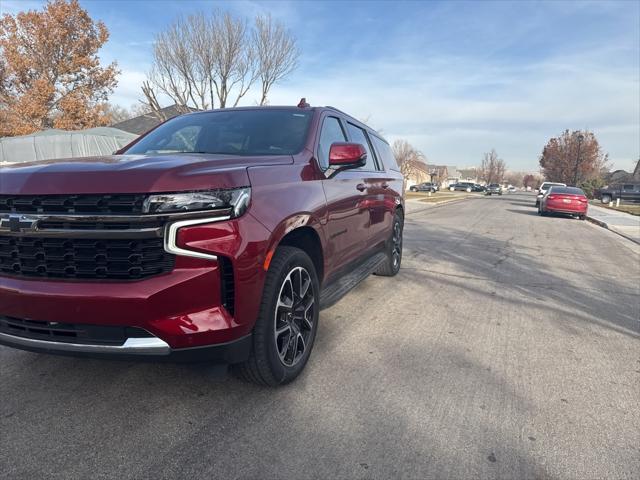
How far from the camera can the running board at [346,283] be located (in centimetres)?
359

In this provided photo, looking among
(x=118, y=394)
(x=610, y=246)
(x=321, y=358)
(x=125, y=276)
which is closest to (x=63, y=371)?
(x=118, y=394)

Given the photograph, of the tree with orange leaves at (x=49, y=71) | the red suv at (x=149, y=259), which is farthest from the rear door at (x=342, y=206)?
the tree with orange leaves at (x=49, y=71)

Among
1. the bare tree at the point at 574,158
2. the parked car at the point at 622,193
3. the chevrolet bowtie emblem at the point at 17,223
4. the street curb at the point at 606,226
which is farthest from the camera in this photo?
the bare tree at the point at 574,158

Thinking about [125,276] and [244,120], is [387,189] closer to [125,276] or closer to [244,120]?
[244,120]

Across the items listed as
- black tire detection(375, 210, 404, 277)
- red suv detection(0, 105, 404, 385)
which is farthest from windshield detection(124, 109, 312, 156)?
black tire detection(375, 210, 404, 277)

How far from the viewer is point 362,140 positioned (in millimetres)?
5137

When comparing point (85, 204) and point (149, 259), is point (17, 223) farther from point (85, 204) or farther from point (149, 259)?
point (149, 259)

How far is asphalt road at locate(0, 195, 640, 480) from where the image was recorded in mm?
2232

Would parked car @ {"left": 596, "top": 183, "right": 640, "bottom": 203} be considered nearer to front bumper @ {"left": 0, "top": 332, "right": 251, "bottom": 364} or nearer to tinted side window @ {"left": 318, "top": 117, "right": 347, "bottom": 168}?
tinted side window @ {"left": 318, "top": 117, "right": 347, "bottom": 168}

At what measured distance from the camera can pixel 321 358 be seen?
3.49 m

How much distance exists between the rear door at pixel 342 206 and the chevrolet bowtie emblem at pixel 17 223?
1.96 meters

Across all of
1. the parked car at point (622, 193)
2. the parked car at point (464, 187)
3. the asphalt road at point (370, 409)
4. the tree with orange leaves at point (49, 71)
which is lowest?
the parked car at point (464, 187)

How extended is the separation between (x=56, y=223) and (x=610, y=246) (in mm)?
12326

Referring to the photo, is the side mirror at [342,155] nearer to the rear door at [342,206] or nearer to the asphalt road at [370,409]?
the rear door at [342,206]
